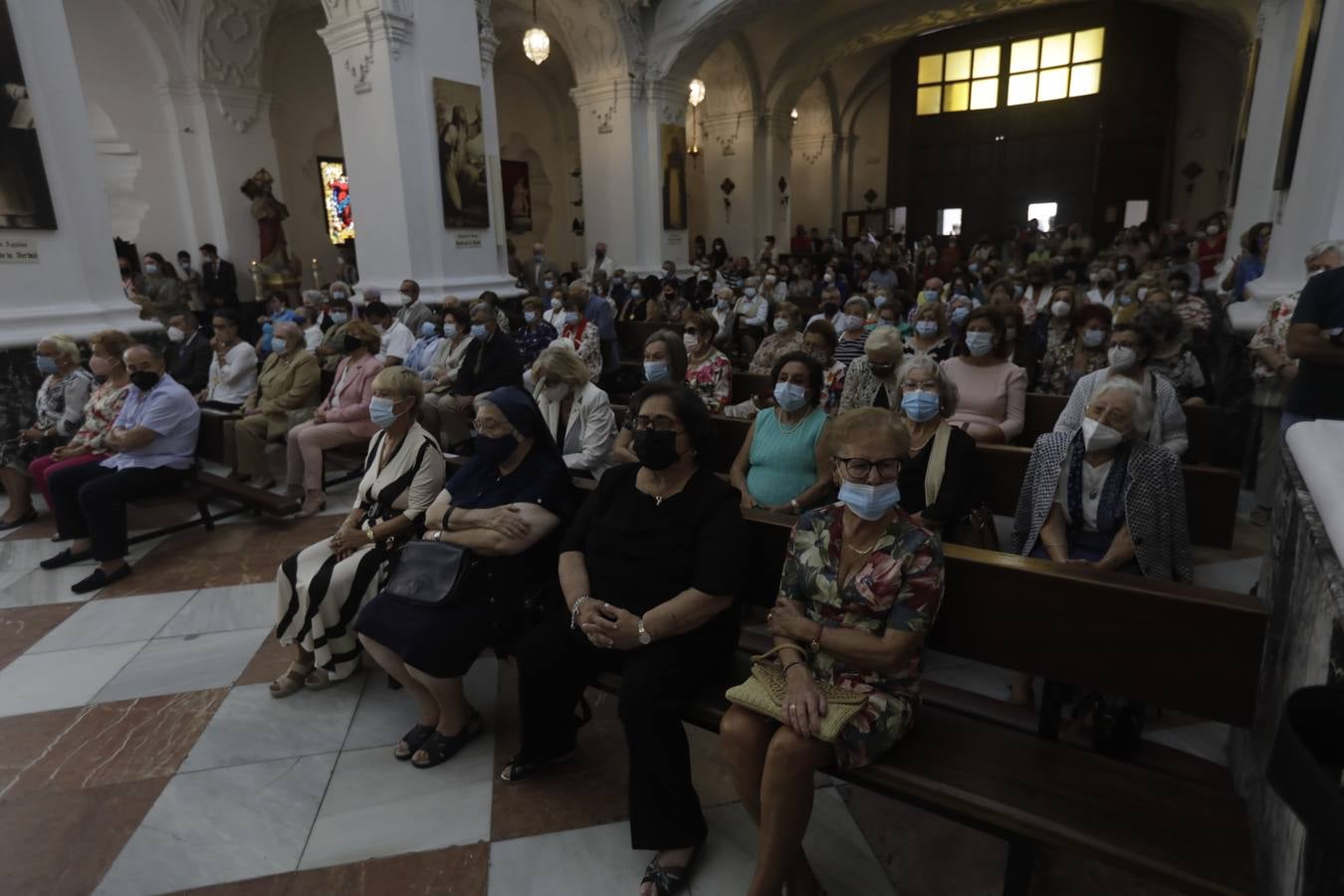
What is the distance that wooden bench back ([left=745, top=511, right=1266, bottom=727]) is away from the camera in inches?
68.0

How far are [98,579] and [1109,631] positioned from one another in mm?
4705

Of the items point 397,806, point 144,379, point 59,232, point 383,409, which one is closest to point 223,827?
point 397,806

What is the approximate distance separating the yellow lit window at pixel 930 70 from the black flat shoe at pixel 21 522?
2046 cm

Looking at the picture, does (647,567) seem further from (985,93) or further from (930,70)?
(930,70)

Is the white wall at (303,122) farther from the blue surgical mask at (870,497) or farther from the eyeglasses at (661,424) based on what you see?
the blue surgical mask at (870,497)

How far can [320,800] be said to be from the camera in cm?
236

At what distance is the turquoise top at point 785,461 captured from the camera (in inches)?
127

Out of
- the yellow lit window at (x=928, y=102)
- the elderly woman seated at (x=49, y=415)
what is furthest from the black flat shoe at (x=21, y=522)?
A: the yellow lit window at (x=928, y=102)

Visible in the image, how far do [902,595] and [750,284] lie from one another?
800cm

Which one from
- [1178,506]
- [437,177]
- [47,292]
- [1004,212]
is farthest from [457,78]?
[1004,212]

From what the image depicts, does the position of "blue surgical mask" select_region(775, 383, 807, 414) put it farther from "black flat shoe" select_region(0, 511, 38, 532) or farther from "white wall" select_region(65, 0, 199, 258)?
"white wall" select_region(65, 0, 199, 258)

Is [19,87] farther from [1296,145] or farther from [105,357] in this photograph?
[1296,145]

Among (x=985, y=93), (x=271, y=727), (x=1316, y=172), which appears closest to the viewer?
(x=271, y=727)

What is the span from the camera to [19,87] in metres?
5.50
